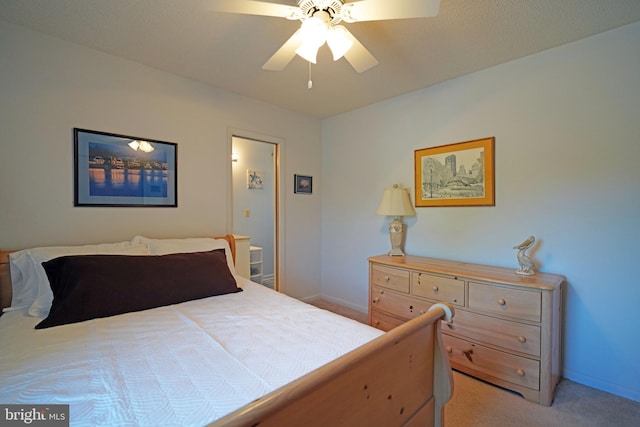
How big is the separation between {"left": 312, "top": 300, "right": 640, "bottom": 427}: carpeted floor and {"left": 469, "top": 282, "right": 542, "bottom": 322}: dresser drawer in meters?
0.53

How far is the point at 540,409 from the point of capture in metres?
1.67

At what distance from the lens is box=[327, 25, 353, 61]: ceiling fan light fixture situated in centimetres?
143

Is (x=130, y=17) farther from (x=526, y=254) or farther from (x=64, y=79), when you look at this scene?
(x=526, y=254)

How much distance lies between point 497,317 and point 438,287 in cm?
41

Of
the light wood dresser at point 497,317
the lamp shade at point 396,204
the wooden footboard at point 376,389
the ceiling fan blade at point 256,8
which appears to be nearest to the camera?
the wooden footboard at point 376,389

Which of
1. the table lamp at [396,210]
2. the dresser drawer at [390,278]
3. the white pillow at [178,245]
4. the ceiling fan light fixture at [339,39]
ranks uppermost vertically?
the ceiling fan light fixture at [339,39]

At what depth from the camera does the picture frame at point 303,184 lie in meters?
3.39

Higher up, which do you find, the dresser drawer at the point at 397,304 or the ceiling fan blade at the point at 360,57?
the ceiling fan blade at the point at 360,57

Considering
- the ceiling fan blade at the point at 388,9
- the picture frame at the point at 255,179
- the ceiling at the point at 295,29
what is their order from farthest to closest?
the picture frame at the point at 255,179 → the ceiling at the point at 295,29 → the ceiling fan blade at the point at 388,9

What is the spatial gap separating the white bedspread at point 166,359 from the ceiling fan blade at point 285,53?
1527mm

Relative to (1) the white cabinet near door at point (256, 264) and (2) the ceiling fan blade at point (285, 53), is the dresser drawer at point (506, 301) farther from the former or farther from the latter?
(1) the white cabinet near door at point (256, 264)

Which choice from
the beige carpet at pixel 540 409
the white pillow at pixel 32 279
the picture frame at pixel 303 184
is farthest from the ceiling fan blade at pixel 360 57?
the beige carpet at pixel 540 409

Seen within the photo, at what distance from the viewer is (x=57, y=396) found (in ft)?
2.74

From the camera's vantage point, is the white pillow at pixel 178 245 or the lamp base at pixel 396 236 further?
the lamp base at pixel 396 236
